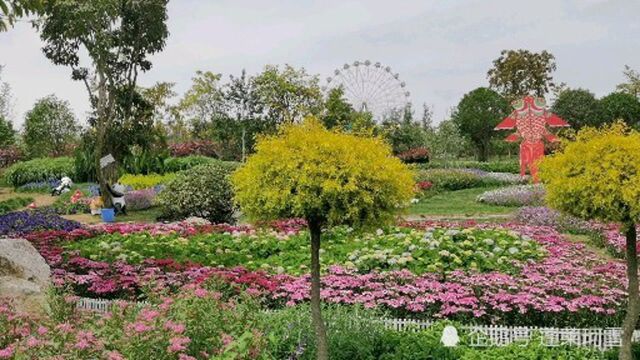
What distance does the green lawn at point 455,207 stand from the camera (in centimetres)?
1880

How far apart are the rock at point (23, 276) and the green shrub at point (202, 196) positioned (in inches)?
350

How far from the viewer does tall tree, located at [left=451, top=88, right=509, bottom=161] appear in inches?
1592

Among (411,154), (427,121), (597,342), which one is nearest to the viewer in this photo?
(597,342)

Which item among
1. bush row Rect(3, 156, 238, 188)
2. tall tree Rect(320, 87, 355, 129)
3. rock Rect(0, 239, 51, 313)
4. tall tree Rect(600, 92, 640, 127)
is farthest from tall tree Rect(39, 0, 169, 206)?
tall tree Rect(600, 92, 640, 127)

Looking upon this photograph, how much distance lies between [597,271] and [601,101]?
110ft

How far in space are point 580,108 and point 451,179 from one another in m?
16.9

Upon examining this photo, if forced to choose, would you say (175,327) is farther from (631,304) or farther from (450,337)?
(631,304)

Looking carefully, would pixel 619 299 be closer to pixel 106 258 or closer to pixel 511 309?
pixel 511 309

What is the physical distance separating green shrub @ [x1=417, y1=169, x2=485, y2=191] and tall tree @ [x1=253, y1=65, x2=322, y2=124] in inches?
484

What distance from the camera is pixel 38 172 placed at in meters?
28.9

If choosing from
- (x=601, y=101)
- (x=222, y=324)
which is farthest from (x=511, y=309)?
(x=601, y=101)

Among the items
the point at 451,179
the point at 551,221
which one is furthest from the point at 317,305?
the point at 451,179

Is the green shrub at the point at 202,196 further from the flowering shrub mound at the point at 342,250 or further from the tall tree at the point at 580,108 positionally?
the tall tree at the point at 580,108

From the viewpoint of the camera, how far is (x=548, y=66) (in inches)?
1937
